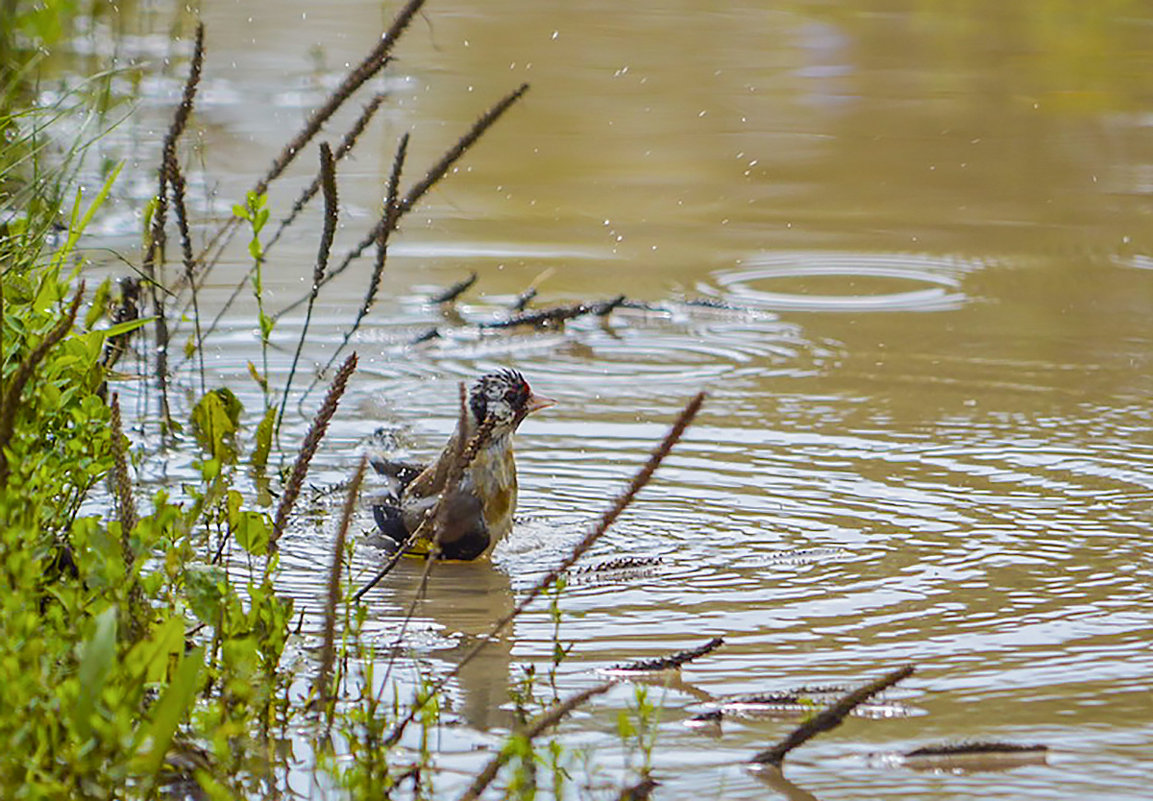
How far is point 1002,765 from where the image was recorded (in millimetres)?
3850

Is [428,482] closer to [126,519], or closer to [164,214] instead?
[164,214]

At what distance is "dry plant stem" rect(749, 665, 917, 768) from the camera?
3.39m

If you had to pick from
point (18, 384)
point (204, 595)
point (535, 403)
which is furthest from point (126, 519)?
point (535, 403)

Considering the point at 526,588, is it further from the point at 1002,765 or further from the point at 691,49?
the point at 691,49

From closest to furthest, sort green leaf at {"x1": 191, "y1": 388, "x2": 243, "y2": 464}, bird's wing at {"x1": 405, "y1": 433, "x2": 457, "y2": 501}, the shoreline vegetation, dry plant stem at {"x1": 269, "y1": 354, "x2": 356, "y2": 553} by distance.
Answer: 1. the shoreline vegetation
2. dry plant stem at {"x1": 269, "y1": 354, "x2": 356, "y2": 553}
3. bird's wing at {"x1": 405, "y1": 433, "x2": 457, "y2": 501}
4. green leaf at {"x1": 191, "y1": 388, "x2": 243, "y2": 464}

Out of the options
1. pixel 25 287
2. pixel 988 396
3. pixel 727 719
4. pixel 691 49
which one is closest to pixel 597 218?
pixel 988 396

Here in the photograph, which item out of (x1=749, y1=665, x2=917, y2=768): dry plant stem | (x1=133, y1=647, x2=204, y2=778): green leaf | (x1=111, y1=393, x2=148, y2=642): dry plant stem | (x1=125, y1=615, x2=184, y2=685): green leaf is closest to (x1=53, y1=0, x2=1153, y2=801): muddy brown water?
(x1=749, y1=665, x2=917, y2=768): dry plant stem

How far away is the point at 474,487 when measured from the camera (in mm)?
5527

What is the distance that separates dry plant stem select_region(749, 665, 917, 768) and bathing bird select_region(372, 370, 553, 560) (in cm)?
169

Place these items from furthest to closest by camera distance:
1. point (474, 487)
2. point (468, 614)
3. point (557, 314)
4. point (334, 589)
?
point (557, 314), point (474, 487), point (468, 614), point (334, 589)

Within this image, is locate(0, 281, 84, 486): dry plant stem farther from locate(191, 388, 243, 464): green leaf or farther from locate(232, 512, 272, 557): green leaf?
locate(191, 388, 243, 464): green leaf

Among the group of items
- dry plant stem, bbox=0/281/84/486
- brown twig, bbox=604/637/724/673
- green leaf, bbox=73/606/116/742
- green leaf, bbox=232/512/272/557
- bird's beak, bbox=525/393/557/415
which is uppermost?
dry plant stem, bbox=0/281/84/486

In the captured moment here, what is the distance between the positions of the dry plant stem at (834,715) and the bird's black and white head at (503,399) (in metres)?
2.25

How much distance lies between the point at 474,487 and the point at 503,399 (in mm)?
383
